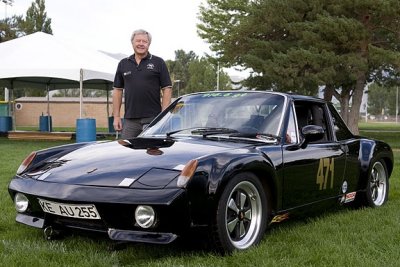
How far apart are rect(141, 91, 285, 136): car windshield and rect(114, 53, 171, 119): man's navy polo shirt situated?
40.2 inches

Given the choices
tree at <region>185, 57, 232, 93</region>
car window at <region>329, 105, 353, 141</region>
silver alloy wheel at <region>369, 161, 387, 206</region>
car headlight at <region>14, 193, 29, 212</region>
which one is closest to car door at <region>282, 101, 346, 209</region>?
car window at <region>329, 105, 353, 141</region>

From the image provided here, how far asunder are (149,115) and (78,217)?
2684mm

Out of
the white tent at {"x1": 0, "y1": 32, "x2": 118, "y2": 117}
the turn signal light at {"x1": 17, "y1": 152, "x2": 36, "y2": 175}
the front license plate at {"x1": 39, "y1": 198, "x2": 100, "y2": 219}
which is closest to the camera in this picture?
the front license plate at {"x1": 39, "y1": 198, "x2": 100, "y2": 219}

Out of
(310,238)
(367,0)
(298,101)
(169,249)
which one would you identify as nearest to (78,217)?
(169,249)

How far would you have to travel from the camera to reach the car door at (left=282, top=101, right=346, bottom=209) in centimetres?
441

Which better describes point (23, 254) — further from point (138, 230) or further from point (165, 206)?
point (165, 206)

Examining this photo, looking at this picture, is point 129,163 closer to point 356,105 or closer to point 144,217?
point 144,217

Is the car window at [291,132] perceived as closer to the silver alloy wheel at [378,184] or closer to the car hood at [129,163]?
the car hood at [129,163]

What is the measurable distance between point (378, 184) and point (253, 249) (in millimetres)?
2761

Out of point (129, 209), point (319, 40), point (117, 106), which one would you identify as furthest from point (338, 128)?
point (319, 40)

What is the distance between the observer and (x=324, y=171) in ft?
15.9

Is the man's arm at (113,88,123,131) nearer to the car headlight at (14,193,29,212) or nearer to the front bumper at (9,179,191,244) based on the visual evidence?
the car headlight at (14,193,29,212)

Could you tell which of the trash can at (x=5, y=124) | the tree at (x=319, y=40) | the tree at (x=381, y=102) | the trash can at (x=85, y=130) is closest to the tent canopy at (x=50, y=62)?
the trash can at (x=85, y=130)

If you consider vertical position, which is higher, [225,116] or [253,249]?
[225,116]
